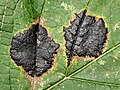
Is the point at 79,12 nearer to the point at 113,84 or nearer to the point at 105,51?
the point at 105,51

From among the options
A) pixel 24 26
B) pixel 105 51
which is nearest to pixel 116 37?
pixel 105 51

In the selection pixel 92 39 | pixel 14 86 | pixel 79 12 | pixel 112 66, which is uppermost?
pixel 79 12

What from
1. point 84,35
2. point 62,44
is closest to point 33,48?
point 62,44
